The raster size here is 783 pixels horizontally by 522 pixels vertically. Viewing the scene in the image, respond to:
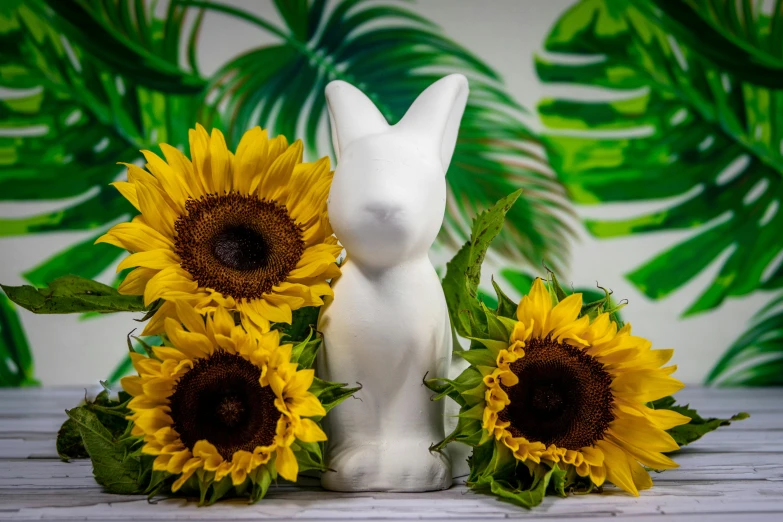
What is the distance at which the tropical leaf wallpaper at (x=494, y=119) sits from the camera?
161cm

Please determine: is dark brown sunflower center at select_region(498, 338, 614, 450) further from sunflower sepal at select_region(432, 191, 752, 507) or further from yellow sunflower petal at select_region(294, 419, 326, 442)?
yellow sunflower petal at select_region(294, 419, 326, 442)

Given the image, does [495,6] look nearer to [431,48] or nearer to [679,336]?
[431,48]

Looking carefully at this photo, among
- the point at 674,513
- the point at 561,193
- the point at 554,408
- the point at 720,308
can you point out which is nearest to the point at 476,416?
the point at 554,408

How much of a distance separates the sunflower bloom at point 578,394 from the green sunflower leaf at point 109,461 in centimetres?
31

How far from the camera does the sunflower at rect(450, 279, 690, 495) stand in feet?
2.11


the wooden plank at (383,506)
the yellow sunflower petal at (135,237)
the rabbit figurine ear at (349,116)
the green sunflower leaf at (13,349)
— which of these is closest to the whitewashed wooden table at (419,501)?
the wooden plank at (383,506)

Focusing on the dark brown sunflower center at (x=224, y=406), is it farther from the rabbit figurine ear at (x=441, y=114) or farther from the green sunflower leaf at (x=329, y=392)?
the rabbit figurine ear at (x=441, y=114)

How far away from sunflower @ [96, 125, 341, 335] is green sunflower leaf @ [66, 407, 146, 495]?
0.10m

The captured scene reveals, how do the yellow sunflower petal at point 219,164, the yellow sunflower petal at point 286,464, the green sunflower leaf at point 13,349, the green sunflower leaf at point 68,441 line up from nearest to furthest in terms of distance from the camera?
the yellow sunflower petal at point 286,464
the yellow sunflower petal at point 219,164
the green sunflower leaf at point 68,441
the green sunflower leaf at point 13,349

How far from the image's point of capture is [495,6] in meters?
1.62

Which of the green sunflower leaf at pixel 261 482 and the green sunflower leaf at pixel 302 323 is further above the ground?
the green sunflower leaf at pixel 302 323

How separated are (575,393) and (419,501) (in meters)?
→ 0.16

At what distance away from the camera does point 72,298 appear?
70 centimetres

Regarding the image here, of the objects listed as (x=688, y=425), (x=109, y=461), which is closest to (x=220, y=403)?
(x=109, y=461)
